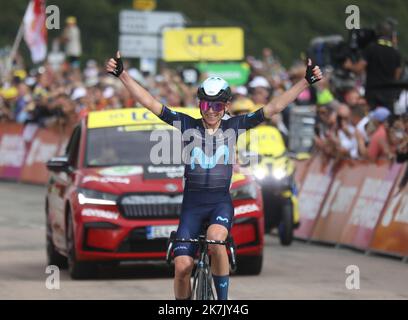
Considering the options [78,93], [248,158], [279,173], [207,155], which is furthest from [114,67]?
[78,93]

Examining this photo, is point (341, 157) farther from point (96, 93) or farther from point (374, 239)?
point (96, 93)

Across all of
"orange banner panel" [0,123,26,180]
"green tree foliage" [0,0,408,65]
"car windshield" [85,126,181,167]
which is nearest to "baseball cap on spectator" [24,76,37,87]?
"orange banner panel" [0,123,26,180]

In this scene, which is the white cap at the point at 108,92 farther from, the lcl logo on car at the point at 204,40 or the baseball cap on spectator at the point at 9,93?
the baseball cap on spectator at the point at 9,93

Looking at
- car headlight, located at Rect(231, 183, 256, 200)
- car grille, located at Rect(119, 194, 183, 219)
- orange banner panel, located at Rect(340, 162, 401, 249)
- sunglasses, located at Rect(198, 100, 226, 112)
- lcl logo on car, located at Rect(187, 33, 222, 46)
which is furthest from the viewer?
lcl logo on car, located at Rect(187, 33, 222, 46)

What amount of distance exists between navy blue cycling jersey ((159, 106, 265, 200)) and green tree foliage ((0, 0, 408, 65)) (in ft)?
141

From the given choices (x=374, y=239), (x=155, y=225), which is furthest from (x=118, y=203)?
(x=374, y=239)

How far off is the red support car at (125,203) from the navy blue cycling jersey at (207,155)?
3.85 metres

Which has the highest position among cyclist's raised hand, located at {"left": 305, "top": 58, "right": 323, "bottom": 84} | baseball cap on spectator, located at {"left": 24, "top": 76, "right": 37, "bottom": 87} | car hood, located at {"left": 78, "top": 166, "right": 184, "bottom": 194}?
baseball cap on spectator, located at {"left": 24, "top": 76, "right": 37, "bottom": 87}

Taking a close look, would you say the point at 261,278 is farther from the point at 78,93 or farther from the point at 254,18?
the point at 254,18

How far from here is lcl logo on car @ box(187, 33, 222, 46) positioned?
1161 inches

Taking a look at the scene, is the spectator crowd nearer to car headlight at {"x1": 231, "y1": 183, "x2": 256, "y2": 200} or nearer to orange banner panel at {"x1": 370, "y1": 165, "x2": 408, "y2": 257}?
orange banner panel at {"x1": 370, "y1": 165, "x2": 408, "y2": 257}

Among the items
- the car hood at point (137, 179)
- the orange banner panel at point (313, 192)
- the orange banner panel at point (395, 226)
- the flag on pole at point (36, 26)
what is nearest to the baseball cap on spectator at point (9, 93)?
the flag on pole at point (36, 26)

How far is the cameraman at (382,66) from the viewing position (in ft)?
65.0

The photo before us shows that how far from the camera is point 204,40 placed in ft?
97.4
